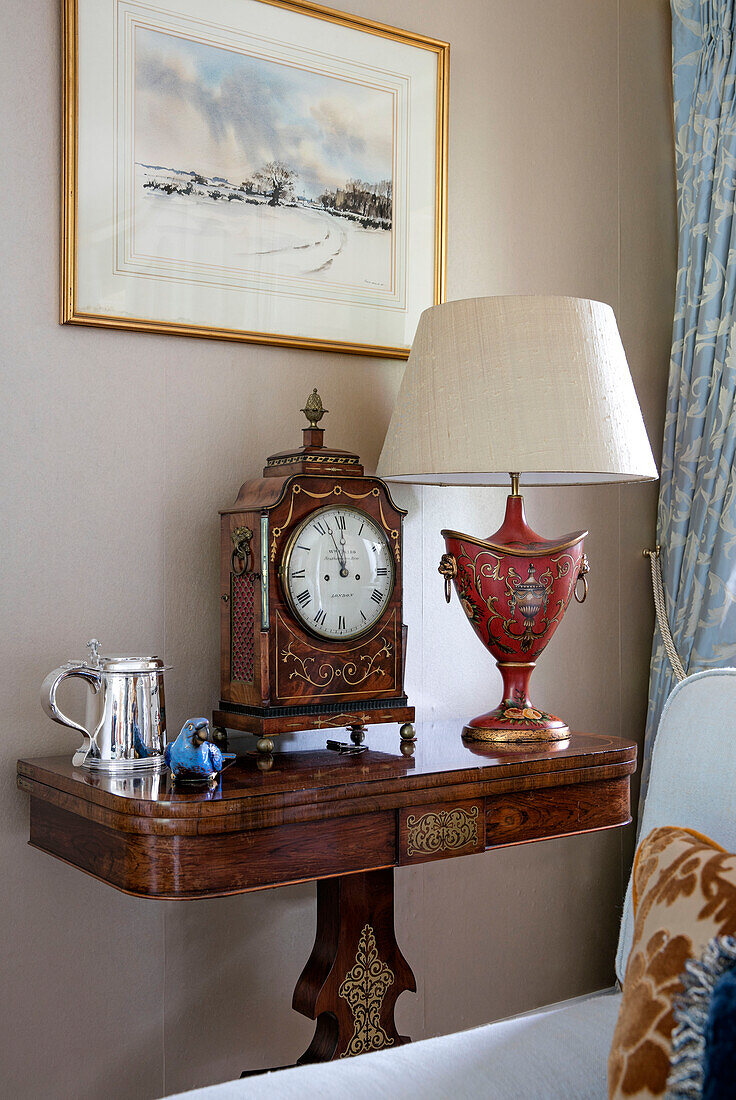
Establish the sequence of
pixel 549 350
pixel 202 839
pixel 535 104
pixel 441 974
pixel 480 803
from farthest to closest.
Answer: pixel 535 104 → pixel 441 974 → pixel 549 350 → pixel 480 803 → pixel 202 839

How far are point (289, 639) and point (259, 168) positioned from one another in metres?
0.87

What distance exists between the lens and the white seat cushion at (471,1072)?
0.87 metres

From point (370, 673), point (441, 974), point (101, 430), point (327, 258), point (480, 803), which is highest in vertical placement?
point (327, 258)

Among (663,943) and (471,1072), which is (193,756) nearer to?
(471,1072)

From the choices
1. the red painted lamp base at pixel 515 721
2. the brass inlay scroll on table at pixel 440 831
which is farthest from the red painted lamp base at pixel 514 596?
the brass inlay scroll on table at pixel 440 831

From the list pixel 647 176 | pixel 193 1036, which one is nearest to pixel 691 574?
pixel 647 176

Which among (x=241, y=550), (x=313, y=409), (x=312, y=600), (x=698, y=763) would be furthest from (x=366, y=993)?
(x=313, y=409)

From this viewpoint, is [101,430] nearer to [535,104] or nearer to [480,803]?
[480,803]

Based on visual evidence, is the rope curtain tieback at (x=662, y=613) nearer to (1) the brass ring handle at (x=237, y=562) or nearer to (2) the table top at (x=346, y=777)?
(2) the table top at (x=346, y=777)

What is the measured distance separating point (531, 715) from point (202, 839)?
0.68 metres

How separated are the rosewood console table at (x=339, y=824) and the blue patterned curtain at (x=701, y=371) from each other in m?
0.63

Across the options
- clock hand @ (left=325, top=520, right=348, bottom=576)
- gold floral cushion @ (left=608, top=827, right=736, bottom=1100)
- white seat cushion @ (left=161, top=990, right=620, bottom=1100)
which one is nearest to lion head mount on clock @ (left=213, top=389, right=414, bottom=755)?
clock hand @ (left=325, top=520, right=348, bottom=576)

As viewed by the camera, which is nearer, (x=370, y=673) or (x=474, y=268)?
(x=370, y=673)

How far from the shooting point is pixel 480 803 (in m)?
1.53
